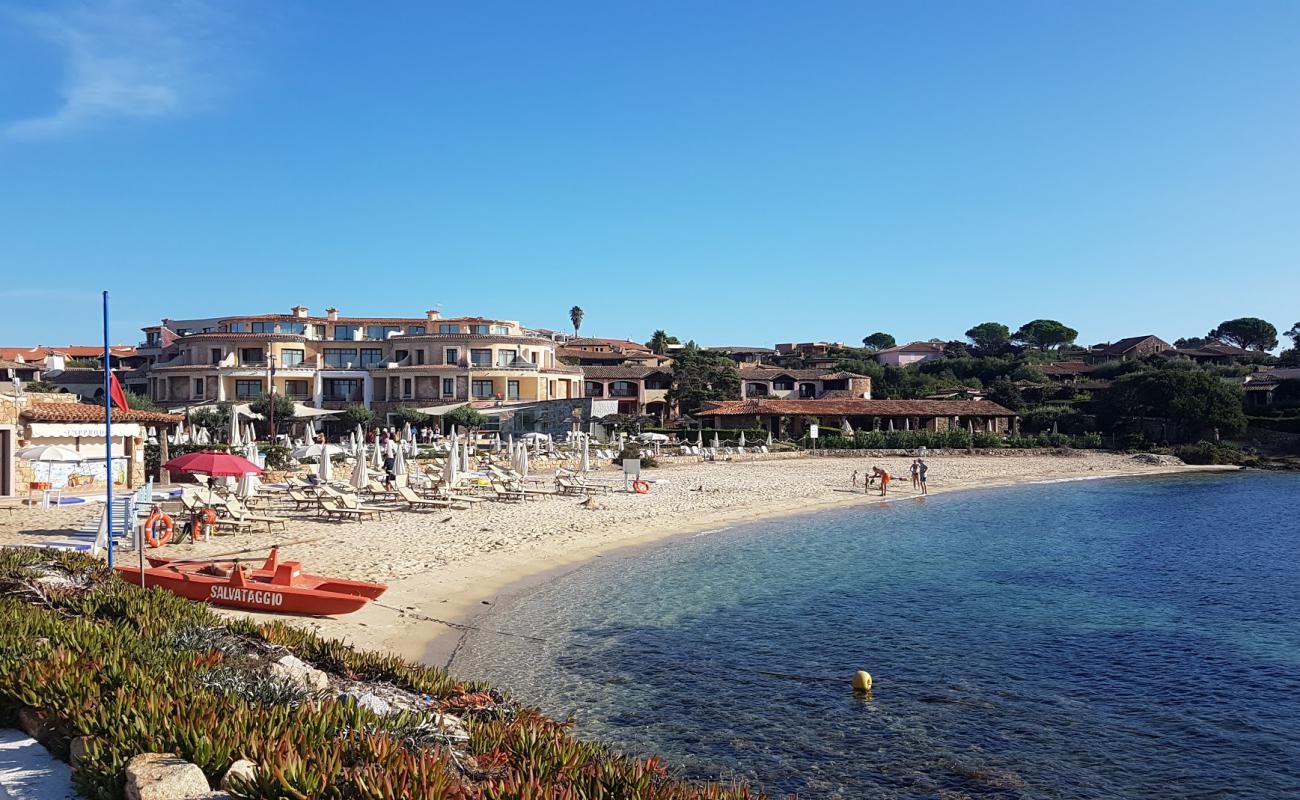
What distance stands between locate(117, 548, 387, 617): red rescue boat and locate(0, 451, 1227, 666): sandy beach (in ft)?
0.98

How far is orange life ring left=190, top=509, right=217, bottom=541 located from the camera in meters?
18.3

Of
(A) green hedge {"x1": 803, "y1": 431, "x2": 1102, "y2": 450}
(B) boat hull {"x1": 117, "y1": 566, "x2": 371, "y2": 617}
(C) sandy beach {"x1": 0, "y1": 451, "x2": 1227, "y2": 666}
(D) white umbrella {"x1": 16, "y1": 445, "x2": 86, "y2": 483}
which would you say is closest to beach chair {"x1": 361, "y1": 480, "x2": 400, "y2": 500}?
(C) sandy beach {"x1": 0, "y1": 451, "x2": 1227, "y2": 666}

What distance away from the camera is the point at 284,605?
41.8 ft

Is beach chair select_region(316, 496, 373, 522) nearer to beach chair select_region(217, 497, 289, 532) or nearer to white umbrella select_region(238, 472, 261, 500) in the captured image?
beach chair select_region(217, 497, 289, 532)

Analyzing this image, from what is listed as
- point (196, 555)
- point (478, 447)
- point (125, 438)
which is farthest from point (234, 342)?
point (196, 555)

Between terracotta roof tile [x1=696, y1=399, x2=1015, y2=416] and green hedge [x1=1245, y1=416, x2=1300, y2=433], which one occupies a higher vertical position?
terracotta roof tile [x1=696, y1=399, x2=1015, y2=416]

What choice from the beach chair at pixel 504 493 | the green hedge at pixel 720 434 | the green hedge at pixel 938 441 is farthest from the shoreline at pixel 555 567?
the green hedge at pixel 720 434

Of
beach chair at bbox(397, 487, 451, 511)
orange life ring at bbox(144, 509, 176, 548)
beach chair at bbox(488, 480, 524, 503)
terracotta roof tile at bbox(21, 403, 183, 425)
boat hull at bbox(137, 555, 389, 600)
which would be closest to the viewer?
boat hull at bbox(137, 555, 389, 600)

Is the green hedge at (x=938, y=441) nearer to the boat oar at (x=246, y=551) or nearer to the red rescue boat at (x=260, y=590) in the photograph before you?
the boat oar at (x=246, y=551)

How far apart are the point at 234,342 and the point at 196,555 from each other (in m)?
48.9

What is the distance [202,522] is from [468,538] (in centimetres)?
560

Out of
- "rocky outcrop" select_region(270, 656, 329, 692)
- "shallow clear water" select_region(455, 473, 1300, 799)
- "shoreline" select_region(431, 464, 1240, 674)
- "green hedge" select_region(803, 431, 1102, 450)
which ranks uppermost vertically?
"green hedge" select_region(803, 431, 1102, 450)

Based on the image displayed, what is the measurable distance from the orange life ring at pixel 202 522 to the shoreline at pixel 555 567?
6.28 metres

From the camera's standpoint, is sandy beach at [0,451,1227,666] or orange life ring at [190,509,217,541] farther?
orange life ring at [190,509,217,541]
